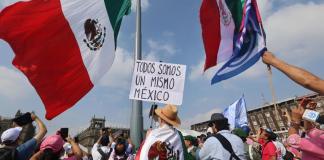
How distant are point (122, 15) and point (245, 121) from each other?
7.14 metres

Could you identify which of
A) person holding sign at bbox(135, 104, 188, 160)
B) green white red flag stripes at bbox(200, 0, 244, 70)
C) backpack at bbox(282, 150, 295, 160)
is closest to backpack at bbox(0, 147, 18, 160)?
person holding sign at bbox(135, 104, 188, 160)

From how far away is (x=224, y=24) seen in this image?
7758 mm

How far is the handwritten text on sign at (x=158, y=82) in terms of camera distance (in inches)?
261

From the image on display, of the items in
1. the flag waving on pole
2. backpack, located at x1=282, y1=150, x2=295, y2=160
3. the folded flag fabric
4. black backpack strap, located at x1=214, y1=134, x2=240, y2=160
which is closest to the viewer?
black backpack strap, located at x1=214, y1=134, x2=240, y2=160

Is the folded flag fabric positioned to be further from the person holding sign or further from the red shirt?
the person holding sign

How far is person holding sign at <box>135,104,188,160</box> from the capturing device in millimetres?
4172

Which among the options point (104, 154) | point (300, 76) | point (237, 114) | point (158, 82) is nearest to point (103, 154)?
point (104, 154)

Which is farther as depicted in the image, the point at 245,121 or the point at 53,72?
the point at 245,121

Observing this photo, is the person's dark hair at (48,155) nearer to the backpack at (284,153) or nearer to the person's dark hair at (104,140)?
the person's dark hair at (104,140)

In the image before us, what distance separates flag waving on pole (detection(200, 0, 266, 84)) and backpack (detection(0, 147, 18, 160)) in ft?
12.9

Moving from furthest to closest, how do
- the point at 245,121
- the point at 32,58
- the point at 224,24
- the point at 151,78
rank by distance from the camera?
the point at 245,121, the point at 224,24, the point at 151,78, the point at 32,58

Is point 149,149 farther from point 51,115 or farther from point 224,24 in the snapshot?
point 224,24

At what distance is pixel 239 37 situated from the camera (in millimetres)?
7066

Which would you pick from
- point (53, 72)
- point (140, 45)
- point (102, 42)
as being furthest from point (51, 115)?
point (140, 45)
